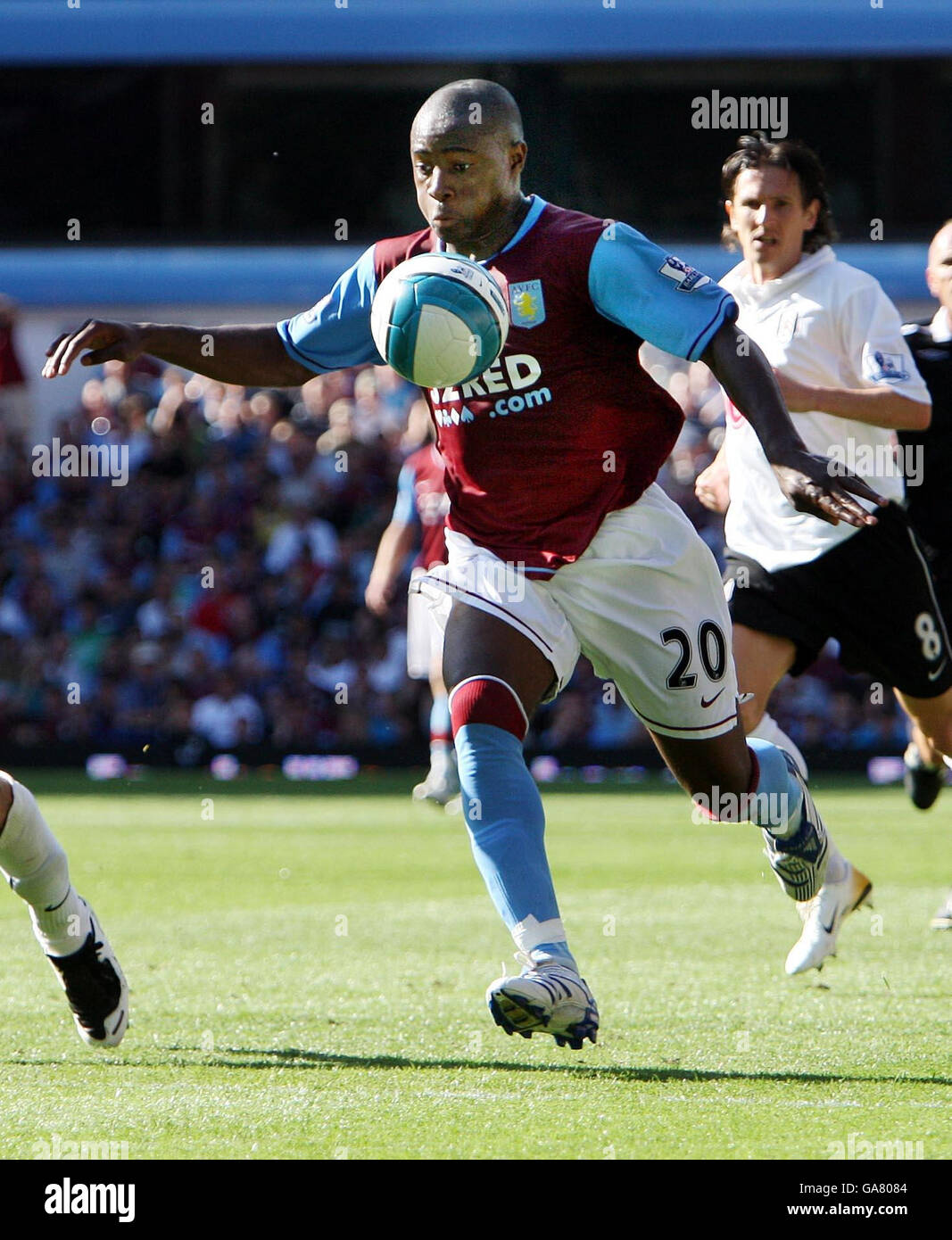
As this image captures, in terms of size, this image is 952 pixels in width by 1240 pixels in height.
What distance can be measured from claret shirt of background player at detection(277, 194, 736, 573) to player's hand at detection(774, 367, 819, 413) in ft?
3.51

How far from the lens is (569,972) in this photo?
449cm

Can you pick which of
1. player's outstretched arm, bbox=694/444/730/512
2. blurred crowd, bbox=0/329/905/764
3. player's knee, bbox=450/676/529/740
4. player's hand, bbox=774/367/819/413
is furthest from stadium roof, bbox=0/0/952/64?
player's knee, bbox=450/676/529/740

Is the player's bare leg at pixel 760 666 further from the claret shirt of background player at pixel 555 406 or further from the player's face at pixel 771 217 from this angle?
the claret shirt of background player at pixel 555 406

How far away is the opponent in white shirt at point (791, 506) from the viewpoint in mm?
6676

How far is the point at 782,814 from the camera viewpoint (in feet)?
18.9

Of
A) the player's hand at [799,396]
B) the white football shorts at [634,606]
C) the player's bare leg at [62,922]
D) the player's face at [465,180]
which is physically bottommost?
the player's bare leg at [62,922]

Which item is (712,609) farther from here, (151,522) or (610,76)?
(610,76)

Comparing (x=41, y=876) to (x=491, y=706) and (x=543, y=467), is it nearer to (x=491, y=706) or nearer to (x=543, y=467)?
(x=491, y=706)

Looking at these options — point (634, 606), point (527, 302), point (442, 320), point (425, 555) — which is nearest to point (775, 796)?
point (634, 606)

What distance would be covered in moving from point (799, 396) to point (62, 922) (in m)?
2.89

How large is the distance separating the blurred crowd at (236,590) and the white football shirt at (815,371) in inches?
366

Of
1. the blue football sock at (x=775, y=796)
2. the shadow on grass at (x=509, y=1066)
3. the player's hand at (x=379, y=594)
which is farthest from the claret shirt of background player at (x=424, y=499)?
the shadow on grass at (x=509, y=1066)

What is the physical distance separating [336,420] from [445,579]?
1270cm
